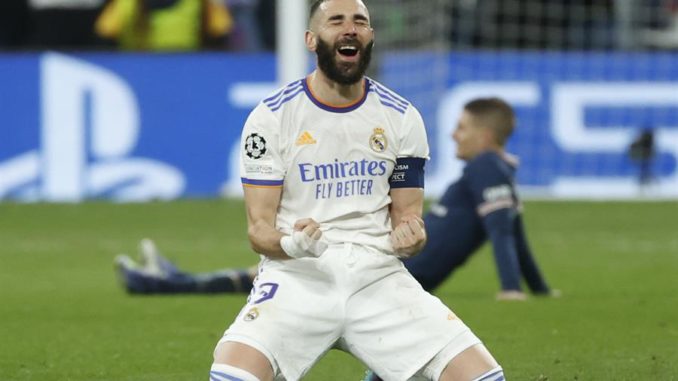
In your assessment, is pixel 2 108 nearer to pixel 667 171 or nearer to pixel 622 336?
pixel 667 171

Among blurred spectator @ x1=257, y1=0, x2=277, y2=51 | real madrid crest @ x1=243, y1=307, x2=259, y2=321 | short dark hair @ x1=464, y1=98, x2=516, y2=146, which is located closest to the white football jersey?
real madrid crest @ x1=243, y1=307, x2=259, y2=321

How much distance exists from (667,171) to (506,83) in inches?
76.8

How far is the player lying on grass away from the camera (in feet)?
31.5

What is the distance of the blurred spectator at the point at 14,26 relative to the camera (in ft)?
60.6

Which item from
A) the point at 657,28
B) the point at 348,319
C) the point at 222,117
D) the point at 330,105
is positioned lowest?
the point at 222,117

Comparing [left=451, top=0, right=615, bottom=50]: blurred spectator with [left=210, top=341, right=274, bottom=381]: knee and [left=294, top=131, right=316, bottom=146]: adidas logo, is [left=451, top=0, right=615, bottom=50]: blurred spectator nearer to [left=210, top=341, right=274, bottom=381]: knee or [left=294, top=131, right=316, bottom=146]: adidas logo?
[left=294, top=131, right=316, bottom=146]: adidas logo

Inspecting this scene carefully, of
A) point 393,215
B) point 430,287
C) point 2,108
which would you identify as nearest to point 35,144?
point 2,108

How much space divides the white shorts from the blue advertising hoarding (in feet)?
35.5

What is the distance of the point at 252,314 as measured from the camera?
227 inches

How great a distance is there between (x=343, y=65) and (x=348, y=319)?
3.02 ft

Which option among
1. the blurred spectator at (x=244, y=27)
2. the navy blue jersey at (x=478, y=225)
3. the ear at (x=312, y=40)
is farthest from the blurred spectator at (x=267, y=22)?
the ear at (x=312, y=40)

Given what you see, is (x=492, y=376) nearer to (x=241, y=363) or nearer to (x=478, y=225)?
(x=241, y=363)

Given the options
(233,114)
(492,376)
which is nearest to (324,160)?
(492,376)

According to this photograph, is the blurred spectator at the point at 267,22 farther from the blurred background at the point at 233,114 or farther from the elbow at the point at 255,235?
the elbow at the point at 255,235
